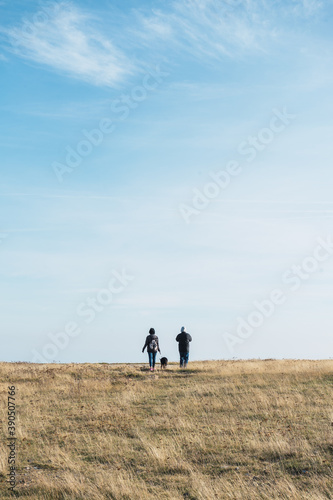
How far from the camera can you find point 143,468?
9.91 m

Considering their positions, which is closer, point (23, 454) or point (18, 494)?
point (18, 494)

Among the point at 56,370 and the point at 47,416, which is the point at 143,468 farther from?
the point at 56,370

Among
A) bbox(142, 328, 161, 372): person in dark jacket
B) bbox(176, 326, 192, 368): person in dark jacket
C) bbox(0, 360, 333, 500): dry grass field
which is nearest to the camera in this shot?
bbox(0, 360, 333, 500): dry grass field

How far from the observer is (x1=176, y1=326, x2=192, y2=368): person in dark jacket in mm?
26062

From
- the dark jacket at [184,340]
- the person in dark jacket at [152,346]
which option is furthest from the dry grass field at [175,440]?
the dark jacket at [184,340]

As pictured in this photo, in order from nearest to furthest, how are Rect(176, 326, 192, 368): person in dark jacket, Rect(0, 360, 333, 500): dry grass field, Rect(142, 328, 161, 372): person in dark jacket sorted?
Rect(0, 360, 333, 500): dry grass field < Rect(142, 328, 161, 372): person in dark jacket < Rect(176, 326, 192, 368): person in dark jacket

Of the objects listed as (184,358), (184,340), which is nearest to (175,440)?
(184,340)

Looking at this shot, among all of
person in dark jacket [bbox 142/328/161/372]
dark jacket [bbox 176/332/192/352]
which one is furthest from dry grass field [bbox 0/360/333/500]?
dark jacket [bbox 176/332/192/352]

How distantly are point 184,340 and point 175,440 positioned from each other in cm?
1465

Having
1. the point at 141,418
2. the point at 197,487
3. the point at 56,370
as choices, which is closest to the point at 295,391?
the point at 141,418

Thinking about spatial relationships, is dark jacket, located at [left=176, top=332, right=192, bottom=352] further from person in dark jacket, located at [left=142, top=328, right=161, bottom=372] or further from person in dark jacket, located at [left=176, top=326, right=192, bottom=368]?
person in dark jacket, located at [left=142, top=328, right=161, bottom=372]

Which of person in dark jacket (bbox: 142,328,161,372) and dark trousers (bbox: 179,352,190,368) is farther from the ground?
person in dark jacket (bbox: 142,328,161,372)

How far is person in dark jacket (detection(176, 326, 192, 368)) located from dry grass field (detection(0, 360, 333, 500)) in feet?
18.6

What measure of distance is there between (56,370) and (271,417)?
45.9ft
